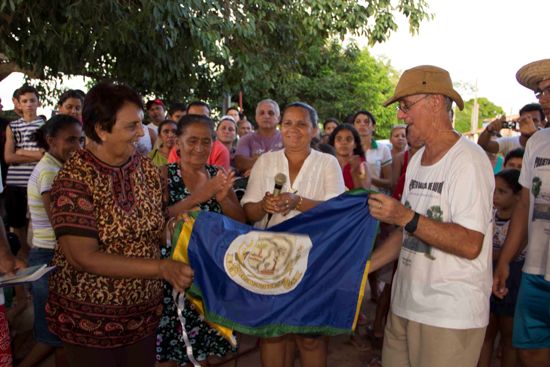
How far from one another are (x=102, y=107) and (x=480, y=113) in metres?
54.6

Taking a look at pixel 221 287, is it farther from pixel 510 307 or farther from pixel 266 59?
pixel 266 59

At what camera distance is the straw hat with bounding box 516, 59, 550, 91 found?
2992 millimetres

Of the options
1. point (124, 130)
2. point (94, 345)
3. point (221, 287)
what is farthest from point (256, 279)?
point (124, 130)

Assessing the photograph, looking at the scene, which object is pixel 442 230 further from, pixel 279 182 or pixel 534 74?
pixel 534 74

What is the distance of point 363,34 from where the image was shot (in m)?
10.4

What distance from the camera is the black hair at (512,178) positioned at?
379 centimetres

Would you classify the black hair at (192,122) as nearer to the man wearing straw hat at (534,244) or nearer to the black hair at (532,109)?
the man wearing straw hat at (534,244)

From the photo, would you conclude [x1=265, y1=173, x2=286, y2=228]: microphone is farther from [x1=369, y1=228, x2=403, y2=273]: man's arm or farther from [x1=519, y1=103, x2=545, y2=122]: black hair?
[x1=519, y1=103, x2=545, y2=122]: black hair

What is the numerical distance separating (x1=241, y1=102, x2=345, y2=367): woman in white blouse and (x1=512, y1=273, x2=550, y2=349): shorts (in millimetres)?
1313

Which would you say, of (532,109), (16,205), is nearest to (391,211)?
(532,109)

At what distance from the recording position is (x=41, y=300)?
3324 mm

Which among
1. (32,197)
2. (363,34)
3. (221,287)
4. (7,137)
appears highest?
(363,34)

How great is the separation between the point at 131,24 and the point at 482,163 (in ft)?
18.8

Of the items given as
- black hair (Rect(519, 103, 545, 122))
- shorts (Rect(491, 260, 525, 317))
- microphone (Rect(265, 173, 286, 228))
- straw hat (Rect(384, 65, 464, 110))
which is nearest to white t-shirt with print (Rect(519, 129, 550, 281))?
shorts (Rect(491, 260, 525, 317))
